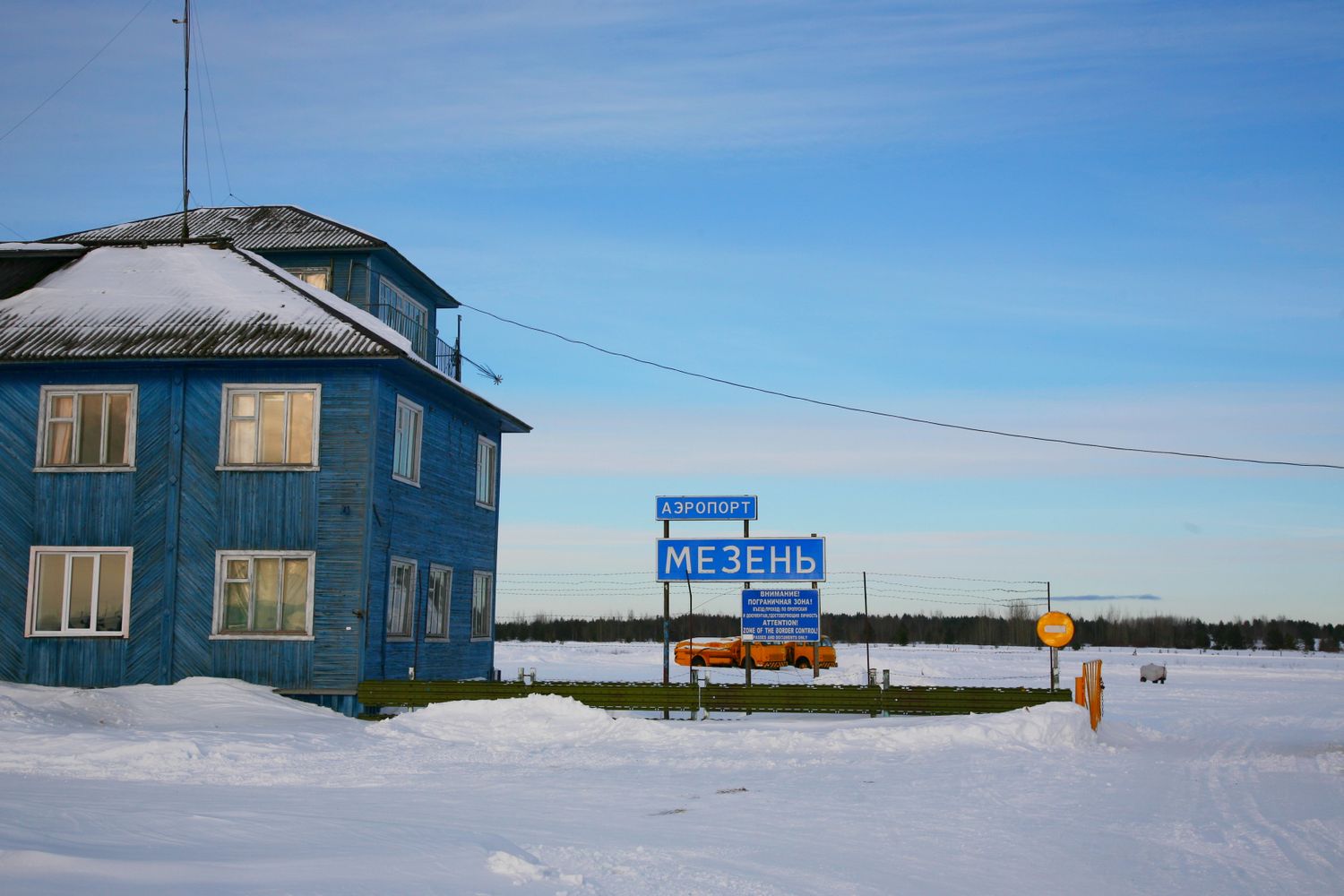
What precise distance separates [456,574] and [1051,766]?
1477cm

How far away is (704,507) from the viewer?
26.1 metres

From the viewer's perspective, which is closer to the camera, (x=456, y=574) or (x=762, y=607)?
(x=762, y=607)

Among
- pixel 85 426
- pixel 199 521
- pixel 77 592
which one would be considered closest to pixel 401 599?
pixel 199 521

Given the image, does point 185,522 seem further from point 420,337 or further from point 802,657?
Answer: point 802,657

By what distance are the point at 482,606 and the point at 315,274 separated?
8691mm

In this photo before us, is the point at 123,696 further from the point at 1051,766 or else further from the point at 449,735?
the point at 1051,766

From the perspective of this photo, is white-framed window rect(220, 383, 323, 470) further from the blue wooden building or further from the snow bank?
the snow bank

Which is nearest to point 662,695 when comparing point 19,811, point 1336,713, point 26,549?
point 26,549

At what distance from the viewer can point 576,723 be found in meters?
20.7

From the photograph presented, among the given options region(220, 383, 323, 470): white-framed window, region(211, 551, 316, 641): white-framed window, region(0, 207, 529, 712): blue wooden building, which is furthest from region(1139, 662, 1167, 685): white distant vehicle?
region(220, 383, 323, 470): white-framed window

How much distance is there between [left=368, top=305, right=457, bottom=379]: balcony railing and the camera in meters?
29.2

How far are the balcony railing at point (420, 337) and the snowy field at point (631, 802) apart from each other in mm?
10503

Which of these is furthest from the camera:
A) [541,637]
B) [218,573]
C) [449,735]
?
[541,637]

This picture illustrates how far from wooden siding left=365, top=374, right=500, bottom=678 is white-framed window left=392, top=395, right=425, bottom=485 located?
18cm
